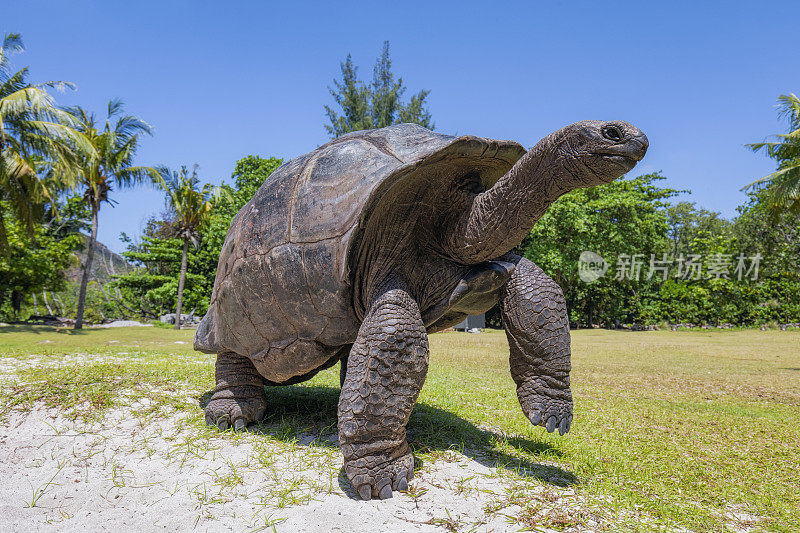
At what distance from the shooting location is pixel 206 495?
2.98 meters

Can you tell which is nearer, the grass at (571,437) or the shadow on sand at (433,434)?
the grass at (571,437)

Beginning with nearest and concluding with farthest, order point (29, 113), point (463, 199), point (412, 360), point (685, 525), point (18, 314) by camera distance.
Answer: point (685, 525) → point (412, 360) → point (463, 199) → point (29, 113) → point (18, 314)

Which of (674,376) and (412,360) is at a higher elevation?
(412,360)

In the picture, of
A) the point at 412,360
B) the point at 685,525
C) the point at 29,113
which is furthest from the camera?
the point at 29,113

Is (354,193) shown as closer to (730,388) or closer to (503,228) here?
(503,228)

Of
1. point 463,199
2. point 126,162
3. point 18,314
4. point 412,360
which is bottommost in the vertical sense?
point 18,314

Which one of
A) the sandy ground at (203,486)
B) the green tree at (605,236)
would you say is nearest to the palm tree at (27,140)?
the sandy ground at (203,486)

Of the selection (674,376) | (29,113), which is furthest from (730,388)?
(29,113)

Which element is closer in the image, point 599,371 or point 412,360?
point 412,360

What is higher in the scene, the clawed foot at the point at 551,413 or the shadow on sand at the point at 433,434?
the clawed foot at the point at 551,413

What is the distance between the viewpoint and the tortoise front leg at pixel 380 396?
286 cm

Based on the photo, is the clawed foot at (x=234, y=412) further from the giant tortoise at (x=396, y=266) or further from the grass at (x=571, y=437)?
the giant tortoise at (x=396, y=266)

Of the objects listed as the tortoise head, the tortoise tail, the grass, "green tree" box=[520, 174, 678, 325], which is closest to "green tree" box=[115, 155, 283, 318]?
"green tree" box=[520, 174, 678, 325]

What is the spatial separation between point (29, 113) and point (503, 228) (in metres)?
19.6
